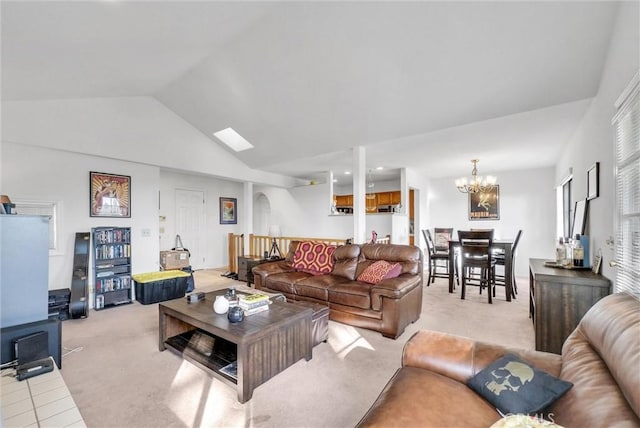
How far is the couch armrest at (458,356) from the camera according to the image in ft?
4.40

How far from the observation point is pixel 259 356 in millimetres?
1990

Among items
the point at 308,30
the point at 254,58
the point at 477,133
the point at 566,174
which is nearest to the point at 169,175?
the point at 254,58

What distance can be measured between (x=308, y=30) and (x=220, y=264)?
6.12 metres

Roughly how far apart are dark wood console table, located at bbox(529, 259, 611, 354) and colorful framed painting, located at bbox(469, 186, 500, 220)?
4237 millimetres

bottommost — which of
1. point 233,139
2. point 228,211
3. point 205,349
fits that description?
point 205,349

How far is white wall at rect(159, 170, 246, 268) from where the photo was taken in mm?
6297

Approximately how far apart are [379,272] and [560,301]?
5.40 ft

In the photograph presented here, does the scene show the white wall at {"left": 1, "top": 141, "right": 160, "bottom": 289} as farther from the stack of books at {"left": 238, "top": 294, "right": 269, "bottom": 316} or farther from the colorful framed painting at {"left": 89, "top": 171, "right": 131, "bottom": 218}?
the stack of books at {"left": 238, "top": 294, "right": 269, "bottom": 316}

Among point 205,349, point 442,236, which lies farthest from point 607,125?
point 442,236

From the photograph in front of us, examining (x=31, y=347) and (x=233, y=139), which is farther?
(x=233, y=139)

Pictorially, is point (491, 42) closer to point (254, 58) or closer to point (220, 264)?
point (254, 58)

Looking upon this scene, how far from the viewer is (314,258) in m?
4.11

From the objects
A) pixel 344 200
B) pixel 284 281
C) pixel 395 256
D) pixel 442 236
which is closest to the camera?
pixel 395 256

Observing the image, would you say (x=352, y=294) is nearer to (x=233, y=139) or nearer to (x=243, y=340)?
(x=243, y=340)
